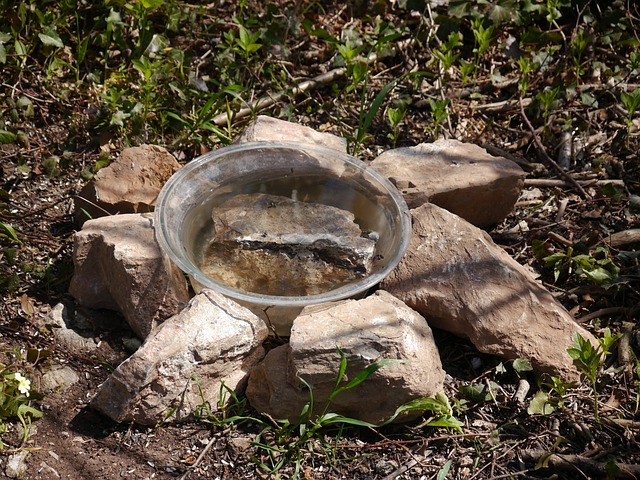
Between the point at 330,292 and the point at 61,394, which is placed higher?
the point at 330,292

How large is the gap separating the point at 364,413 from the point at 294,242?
0.72 m

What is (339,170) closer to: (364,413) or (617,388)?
(364,413)

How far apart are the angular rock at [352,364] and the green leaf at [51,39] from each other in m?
2.10

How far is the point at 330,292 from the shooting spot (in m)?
2.87

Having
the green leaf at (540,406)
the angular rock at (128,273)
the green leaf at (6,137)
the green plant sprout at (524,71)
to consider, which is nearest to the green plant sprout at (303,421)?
A: the green leaf at (540,406)

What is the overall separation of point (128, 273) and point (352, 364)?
89cm

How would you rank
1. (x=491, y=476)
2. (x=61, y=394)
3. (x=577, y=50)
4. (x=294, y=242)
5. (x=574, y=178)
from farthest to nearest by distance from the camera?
(x=577, y=50), (x=574, y=178), (x=294, y=242), (x=61, y=394), (x=491, y=476)

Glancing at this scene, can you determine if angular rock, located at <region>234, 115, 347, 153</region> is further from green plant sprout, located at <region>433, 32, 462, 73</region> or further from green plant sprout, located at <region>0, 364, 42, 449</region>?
green plant sprout, located at <region>0, 364, 42, 449</region>

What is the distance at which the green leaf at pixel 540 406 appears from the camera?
280 centimetres

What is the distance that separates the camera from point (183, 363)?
8.71ft

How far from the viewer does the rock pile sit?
2639 millimetres

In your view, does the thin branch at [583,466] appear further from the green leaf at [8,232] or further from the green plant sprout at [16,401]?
the green leaf at [8,232]

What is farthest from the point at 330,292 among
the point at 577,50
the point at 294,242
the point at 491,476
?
the point at 577,50

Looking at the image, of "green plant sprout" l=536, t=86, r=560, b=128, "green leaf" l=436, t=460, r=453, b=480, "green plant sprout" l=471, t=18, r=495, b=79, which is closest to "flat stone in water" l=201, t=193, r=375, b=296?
"green leaf" l=436, t=460, r=453, b=480
